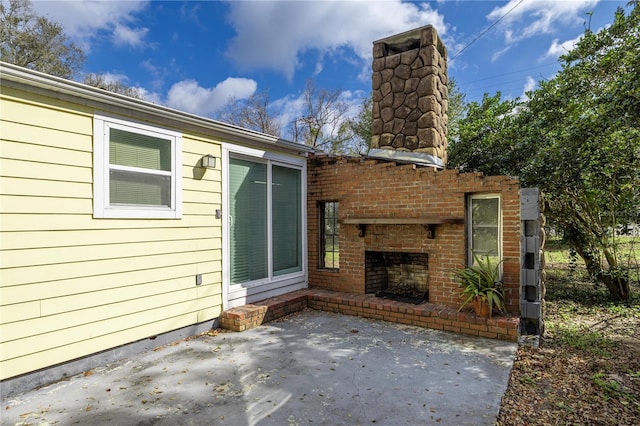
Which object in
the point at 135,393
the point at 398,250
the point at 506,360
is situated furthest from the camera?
the point at 398,250

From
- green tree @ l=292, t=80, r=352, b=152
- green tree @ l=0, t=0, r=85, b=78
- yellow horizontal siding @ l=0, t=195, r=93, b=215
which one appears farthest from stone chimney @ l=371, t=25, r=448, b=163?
→ green tree @ l=0, t=0, r=85, b=78

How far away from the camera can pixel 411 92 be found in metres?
5.62

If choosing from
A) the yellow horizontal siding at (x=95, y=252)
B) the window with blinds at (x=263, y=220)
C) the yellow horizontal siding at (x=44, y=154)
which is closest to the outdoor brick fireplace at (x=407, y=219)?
the window with blinds at (x=263, y=220)

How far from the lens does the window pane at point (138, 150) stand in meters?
3.36

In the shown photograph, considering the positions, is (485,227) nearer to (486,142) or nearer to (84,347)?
(486,142)

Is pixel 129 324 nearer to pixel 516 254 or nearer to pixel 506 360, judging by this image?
pixel 506 360

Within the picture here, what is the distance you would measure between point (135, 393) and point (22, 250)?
1488 millimetres

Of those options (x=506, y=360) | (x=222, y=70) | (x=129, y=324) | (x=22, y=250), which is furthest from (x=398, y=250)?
(x=222, y=70)

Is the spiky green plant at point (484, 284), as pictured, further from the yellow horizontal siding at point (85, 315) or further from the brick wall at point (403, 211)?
the yellow horizontal siding at point (85, 315)

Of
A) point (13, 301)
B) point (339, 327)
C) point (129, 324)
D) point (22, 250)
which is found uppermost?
point (22, 250)

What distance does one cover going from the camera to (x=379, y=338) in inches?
155

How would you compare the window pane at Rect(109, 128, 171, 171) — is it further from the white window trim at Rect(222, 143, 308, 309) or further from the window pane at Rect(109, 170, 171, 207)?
the white window trim at Rect(222, 143, 308, 309)

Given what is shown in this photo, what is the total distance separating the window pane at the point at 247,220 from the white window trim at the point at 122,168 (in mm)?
820

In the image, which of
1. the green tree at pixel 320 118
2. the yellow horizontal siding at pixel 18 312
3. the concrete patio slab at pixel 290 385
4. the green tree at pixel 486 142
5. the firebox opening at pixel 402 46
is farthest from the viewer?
the green tree at pixel 320 118
